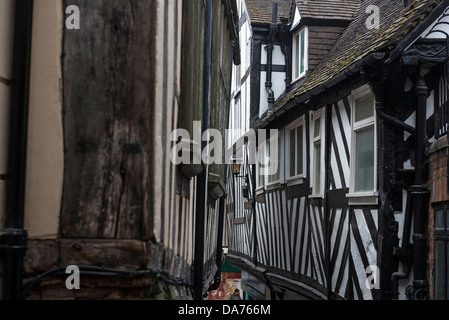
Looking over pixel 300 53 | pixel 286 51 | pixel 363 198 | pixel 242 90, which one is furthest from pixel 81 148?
pixel 242 90

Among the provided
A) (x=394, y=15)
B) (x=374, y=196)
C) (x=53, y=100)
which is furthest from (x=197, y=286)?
(x=394, y=15)

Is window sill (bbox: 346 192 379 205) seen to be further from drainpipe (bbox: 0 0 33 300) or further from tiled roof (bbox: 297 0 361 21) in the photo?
tiled roof (bbox: 297 0 361 21)

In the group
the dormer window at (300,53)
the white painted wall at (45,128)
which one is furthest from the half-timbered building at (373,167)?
the white painted wall at (45,128)

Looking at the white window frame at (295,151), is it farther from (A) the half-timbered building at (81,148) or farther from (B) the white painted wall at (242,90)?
(A) the half-timbered building at (81,148)

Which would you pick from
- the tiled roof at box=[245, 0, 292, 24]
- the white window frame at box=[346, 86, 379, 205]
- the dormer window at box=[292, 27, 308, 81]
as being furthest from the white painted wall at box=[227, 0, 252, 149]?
the white window frame at box=[346, 86, 379, 205]

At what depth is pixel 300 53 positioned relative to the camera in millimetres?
15125

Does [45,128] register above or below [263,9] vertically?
below

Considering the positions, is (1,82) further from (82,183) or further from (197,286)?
(197,286)

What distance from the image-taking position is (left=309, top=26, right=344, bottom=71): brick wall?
13820 mm

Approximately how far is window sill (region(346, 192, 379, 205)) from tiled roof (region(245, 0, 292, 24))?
26.8 ft

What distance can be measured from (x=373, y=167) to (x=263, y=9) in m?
10.2

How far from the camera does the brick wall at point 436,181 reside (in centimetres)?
671

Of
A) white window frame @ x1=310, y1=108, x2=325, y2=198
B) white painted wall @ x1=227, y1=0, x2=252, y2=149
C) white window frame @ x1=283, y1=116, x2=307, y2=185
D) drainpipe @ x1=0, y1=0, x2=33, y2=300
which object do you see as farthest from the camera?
white painted wall @ x1=227, y1=0, x2=252, y2=149

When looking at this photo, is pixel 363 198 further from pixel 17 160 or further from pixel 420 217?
pixel 17 160
